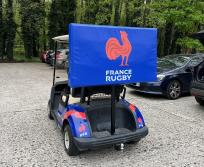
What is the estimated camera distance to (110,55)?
3.64 m

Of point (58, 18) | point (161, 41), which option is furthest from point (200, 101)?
point (58, 18)

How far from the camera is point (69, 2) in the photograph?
22016mm

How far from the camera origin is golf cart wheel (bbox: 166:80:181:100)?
7.76m

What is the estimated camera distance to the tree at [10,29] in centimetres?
1967

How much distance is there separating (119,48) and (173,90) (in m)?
4.62

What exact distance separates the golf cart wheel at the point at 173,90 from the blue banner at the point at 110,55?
3912 mm

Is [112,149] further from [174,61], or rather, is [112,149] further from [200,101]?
[174,61]

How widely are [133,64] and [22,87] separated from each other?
6382 millimetres

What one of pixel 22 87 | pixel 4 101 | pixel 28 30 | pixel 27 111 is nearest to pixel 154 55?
pixel 27 111

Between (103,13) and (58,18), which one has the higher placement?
(103,13)

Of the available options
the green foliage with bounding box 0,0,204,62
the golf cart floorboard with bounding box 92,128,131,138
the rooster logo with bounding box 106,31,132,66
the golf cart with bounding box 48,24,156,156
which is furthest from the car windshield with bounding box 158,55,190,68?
the green foliage with bounding box 0,0,204,62

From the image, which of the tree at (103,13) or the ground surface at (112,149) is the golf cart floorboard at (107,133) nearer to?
the ground surface at (112,149)

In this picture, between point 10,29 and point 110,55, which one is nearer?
point 110,55

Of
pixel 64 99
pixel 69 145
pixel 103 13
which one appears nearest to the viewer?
pixel 69 145
